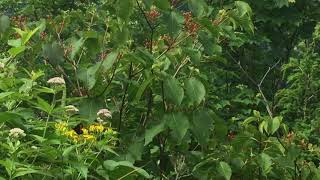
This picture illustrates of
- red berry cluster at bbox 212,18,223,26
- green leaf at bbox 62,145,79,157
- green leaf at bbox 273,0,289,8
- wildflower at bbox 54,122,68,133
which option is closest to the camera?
green leaf at bbox 62,145,79,157

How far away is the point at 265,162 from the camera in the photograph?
3643mm

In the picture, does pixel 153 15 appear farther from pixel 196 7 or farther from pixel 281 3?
pixel 281 3

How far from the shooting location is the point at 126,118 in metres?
3.80

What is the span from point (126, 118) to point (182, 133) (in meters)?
0.68

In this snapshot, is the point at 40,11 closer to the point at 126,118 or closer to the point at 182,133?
the point at 126,118

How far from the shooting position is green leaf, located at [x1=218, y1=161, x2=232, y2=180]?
342cm

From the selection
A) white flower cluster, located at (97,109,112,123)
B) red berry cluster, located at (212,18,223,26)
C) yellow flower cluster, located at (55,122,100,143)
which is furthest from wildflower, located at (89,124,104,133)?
red berry cluster, located at (212,18,223,26)

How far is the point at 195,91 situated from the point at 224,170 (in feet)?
1.80

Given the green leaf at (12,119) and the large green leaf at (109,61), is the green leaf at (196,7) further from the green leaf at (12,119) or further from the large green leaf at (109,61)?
the green leaf at (12,119)

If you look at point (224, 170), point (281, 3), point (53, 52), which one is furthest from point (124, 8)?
point (281, 3)

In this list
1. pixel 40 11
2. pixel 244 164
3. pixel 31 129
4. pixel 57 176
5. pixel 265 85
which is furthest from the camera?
pixel 265 85

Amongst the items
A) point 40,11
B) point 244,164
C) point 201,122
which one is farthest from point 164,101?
point 40,11

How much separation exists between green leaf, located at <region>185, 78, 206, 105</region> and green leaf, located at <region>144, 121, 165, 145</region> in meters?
0.24

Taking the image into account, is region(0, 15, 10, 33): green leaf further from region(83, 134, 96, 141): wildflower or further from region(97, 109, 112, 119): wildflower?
region(83, 134, 96, 141): wildflower
